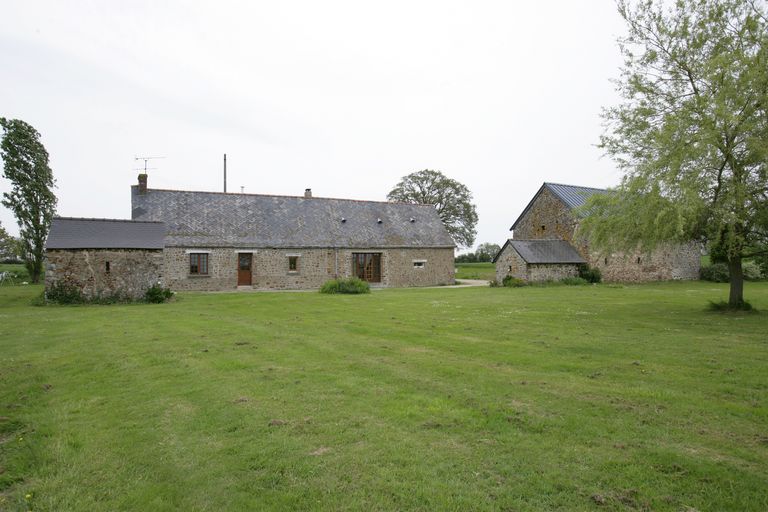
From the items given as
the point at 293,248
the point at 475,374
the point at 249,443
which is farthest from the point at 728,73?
the point at 293,248

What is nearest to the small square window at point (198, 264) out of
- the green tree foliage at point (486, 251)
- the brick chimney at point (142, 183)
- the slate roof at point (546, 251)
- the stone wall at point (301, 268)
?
the stone wall at point (301, 268)

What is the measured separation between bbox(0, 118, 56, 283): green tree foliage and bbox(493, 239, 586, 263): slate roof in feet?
88.1

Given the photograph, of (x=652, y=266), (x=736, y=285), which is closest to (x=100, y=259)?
(x=736, y=285)

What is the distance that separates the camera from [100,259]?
1809 centimetres

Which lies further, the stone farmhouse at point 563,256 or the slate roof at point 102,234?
the stone farmhouse at point 563,256

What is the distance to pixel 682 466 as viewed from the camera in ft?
12.8

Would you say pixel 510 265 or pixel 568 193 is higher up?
pixel 568 193

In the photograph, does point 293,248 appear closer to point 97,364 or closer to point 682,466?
point 97,364

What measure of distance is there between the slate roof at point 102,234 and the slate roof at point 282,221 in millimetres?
4680

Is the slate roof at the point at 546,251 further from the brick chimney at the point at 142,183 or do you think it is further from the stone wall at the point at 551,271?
the brick chimney at the point at 142,183

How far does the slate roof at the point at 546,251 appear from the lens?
27.9 m

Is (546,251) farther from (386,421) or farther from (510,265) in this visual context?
(386,421)

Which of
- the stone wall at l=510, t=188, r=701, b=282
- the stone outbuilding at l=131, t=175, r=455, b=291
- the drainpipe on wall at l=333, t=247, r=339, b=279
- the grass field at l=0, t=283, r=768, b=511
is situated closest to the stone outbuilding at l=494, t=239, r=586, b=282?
the stone wall at l=510, t=188, r=701, b=282

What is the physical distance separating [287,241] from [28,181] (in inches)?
558
